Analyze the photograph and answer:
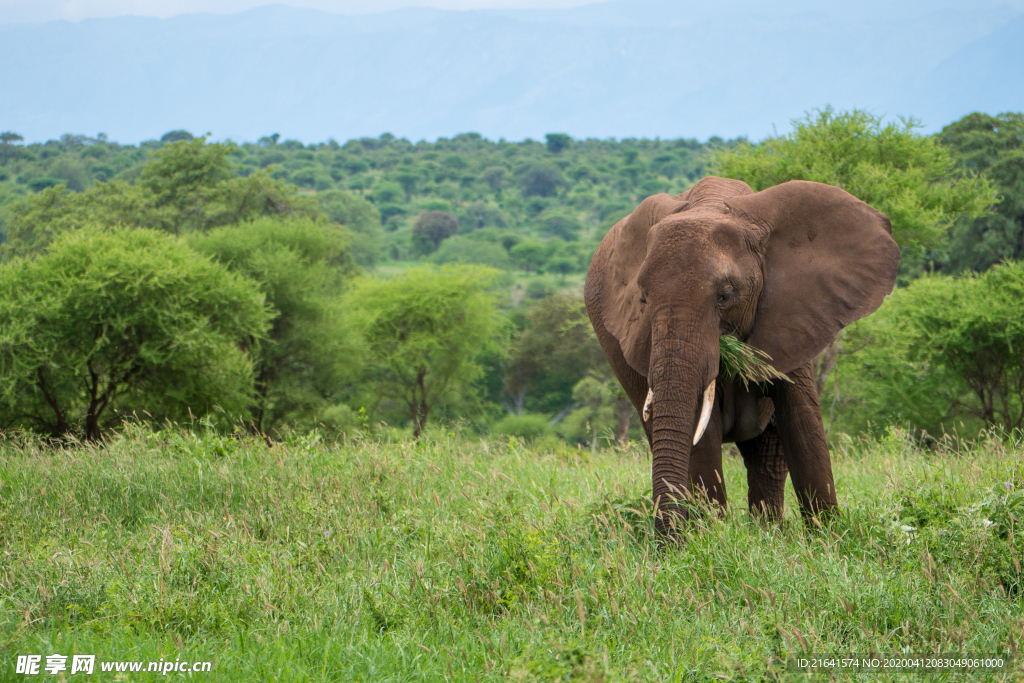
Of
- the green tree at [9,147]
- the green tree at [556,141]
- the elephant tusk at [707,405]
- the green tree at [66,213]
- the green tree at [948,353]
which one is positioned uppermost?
the green tree at [556,141]

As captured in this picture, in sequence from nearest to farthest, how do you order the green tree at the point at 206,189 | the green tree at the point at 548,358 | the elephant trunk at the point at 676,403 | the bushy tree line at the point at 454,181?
the elephant trunk at the point at 676,403 < the green tree at the point at 206,189 < the green tree at the point at 548,358 < the bushy tree line at the point at 454,181

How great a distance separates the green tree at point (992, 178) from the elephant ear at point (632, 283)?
29627mm

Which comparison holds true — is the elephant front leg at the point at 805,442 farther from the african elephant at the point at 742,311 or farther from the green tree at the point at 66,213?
the green tree at the point at 66,213

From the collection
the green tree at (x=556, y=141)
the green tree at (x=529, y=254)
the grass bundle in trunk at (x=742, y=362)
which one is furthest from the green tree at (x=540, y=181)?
the grass bundle in trunk at (x=742, y=362)

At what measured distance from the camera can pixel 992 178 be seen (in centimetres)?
3212

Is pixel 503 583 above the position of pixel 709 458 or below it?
below

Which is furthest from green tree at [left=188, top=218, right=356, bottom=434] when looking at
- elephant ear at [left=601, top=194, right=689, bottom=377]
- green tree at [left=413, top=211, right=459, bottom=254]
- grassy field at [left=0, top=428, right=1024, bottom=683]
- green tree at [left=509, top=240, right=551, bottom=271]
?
green tree at [left=413, top=211, right=459, bottom=254]

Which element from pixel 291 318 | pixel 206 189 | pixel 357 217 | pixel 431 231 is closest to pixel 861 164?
pixel 291 318

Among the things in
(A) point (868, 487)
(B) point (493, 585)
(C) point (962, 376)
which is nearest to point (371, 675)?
(B) point (493, 585)

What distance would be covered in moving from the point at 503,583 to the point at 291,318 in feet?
96.8

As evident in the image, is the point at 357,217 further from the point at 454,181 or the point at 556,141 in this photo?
the point at 556,141

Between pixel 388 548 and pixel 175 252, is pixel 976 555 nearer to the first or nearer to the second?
pixel 388 548

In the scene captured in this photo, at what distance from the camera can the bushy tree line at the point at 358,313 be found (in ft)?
58.0

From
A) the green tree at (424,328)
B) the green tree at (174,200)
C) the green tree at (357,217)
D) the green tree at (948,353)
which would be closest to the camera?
the green tree at (948,353)
